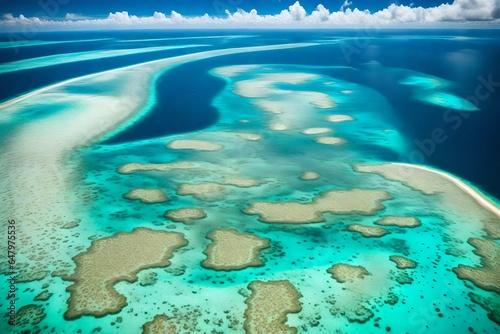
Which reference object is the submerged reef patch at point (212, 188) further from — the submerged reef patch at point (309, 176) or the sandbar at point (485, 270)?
the sandbar at point (485, 270)

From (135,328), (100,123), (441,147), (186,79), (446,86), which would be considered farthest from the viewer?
(186,79)

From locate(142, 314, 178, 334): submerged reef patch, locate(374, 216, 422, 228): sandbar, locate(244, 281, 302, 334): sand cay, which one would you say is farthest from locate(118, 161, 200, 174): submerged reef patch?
locate(142, 314, 178, 334): submerged reef patch

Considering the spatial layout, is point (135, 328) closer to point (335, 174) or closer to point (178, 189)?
point (178, 189)

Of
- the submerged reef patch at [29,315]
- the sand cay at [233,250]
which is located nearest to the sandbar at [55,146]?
the submerged reef patch at [29,315]

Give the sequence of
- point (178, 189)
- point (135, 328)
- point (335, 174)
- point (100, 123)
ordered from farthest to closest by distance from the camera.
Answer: point (100, 123) → point (335, 174) → point (178, 189) → point (135, 328)

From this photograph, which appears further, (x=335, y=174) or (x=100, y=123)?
(x=100, y=123)

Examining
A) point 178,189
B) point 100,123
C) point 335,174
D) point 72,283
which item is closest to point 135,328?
point 72,283

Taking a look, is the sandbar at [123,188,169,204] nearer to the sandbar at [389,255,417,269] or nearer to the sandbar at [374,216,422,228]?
the sandbar at [374,216,422,228]
